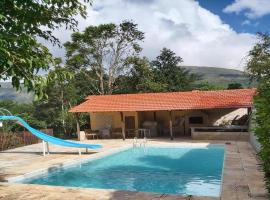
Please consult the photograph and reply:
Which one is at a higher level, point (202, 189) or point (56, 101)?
point (56, 101)

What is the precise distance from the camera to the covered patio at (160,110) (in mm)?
27328

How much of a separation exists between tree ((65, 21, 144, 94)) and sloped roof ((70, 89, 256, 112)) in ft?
34.5

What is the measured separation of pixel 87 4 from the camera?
31.7 feet

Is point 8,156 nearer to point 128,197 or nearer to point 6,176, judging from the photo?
point 6,176

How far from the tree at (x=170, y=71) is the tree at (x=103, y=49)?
22.9 feet

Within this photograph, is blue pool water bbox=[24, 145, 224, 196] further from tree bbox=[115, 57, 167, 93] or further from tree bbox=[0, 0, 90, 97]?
tree bbox=[115, 57, 167, 93]

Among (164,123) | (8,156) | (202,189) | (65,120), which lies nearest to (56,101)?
(65,120)

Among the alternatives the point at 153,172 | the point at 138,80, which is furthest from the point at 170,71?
the point at 153,172

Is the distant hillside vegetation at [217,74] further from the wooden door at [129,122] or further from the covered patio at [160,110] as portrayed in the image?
the wooden door at [129,122]

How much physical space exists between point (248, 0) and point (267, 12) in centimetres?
651

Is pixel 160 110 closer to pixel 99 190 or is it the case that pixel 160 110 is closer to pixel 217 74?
pixel 99 190

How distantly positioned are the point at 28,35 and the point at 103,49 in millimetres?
33692

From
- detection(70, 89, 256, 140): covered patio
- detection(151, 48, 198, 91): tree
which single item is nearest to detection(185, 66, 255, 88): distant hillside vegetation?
detection(151, 48, 198, 91): tree

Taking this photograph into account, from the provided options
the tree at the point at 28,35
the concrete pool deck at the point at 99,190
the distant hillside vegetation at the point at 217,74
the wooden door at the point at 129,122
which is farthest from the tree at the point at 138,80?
the distant hillside vegetation at the point at 217,74
